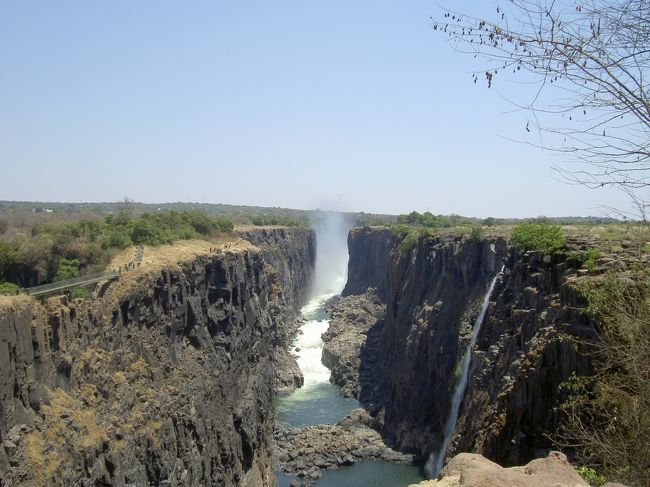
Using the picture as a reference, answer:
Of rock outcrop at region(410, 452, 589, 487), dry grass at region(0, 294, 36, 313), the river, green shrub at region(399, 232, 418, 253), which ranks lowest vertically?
the river

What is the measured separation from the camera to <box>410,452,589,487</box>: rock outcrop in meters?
9.98

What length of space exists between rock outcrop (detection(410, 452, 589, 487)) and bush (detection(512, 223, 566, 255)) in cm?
1851

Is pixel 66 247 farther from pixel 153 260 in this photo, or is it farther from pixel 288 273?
pixel 288 273

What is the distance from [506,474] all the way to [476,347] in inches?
992

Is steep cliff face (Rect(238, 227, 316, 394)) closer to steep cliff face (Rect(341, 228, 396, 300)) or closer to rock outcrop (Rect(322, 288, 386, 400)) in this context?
rock outcrop (Rect(322, 288, 386, 400))

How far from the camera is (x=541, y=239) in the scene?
103 ft

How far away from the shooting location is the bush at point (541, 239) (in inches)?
1148

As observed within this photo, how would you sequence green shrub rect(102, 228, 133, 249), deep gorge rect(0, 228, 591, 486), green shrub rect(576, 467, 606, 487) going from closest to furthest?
green shrub rect(576, 467, 606, 487), deep gorge rect(0, 228, 591, 486), green shrub rect(102, 228, 133, 249)

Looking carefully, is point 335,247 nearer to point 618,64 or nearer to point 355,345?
point 355,345

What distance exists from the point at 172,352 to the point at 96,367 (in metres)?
6.97

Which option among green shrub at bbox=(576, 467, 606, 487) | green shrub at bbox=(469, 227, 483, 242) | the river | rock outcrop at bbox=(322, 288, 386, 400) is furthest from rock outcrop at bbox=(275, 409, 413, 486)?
green shrub at bbox=(576, 467, 606, 487)

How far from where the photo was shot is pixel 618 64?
8781 millimetres

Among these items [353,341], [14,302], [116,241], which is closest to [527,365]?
[14,302]

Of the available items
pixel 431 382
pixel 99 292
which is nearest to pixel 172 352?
pixel 99 292
